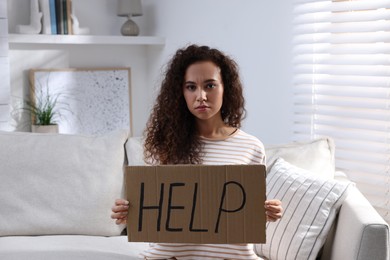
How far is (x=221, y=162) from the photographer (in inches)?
80.2

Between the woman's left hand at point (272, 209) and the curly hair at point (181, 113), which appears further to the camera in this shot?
the curly hair at point (181, 113)

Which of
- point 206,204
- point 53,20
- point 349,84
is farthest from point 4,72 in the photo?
point 206,204

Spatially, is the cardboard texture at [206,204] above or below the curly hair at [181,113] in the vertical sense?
below

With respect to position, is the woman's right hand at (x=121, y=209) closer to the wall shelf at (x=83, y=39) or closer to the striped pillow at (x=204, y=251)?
the striped pillow at (x=204, y=251)

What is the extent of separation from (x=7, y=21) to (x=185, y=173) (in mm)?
2577

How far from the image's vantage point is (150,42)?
4.39 metres

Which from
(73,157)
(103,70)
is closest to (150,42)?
(103,70)

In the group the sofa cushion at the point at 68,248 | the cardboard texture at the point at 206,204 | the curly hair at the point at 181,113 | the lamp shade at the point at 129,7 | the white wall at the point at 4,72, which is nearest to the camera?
the cardboard texture at the point at 206,204

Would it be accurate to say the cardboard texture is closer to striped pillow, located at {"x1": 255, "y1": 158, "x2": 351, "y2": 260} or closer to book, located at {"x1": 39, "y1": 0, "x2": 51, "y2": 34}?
striped pillow, located at {"x1": 255, "y1": 158, "x2": 351, "y2": 260}

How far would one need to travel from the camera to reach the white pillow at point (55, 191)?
8.50 feet

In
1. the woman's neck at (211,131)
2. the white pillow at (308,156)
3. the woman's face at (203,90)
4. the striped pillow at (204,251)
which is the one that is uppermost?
the woman's face at (203,90)

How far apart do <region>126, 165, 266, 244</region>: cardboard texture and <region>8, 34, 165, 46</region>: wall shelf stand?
2514mm

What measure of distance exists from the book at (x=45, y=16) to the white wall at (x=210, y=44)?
139mm

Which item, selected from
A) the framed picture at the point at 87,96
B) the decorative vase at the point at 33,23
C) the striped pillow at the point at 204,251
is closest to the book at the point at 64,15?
the decorative vase at the point at 33,23
